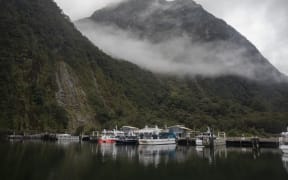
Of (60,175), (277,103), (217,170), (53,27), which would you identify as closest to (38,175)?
(60,175)

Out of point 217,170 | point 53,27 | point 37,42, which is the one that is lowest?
point 217,170

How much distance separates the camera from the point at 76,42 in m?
156

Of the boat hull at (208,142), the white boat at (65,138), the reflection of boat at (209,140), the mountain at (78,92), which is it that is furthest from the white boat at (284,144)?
the white boat at (65,138)

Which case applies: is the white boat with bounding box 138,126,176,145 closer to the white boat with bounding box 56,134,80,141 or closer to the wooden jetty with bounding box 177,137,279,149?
the wooden jetty with bounding box 177,137,279,149

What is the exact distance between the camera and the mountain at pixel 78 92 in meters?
102

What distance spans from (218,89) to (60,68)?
11347 centimetres

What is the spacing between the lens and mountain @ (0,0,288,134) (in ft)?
334

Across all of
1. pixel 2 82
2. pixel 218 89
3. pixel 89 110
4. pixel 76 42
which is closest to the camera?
pixel 2 82

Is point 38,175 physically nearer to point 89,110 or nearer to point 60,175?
point 60,175

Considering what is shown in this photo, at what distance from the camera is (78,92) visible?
394 feet

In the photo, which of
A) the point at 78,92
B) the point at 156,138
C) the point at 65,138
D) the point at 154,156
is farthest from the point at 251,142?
the point at 78,92

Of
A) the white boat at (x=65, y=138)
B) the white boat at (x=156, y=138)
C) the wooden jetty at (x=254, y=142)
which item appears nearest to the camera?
the wooden jetty at (x=254, y=142)

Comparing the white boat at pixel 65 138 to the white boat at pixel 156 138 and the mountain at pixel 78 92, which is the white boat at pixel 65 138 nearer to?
the mountain at pixel 78 92

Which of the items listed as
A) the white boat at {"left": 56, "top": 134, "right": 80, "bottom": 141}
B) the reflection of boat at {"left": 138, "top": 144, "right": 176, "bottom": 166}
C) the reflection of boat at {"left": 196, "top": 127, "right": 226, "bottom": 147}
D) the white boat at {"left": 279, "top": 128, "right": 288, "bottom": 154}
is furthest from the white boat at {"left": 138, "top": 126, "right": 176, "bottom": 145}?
the white boat at {"left": 279, "top": 128, "right": 288, "bottom": 154}
